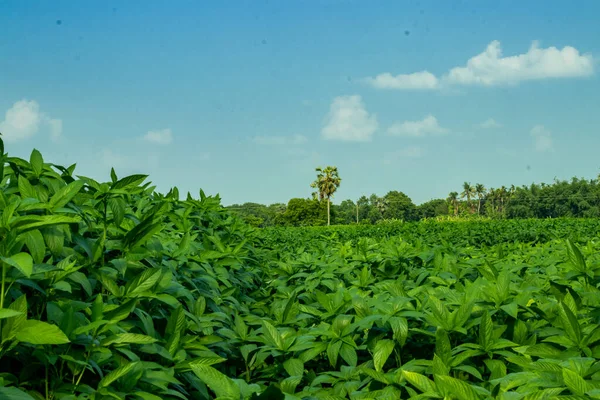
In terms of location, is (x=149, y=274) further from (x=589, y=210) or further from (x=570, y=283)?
(x=589, y=210)

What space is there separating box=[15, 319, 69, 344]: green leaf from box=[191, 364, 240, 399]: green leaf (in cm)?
34

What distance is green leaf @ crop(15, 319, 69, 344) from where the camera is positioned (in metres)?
1.25

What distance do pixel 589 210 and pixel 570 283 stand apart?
108 m

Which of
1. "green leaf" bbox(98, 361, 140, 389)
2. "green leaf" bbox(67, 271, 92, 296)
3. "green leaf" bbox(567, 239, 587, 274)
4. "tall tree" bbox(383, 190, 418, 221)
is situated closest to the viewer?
"green leaf" bbox(98, 361, 140, 389)

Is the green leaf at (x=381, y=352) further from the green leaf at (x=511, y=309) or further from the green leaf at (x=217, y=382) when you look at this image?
the green leaf at (x=217, y=382)

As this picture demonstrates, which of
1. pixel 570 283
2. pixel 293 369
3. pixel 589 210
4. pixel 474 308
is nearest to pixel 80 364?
pixel 293 369

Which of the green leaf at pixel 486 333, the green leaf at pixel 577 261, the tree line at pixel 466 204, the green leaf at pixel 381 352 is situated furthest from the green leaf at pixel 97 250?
the tree line at pixel 466 204

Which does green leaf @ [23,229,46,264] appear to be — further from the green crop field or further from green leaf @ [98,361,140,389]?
green leaf @ [98,361,140,389]

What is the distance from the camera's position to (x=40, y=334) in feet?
4.14

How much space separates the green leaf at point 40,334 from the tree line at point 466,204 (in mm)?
75982

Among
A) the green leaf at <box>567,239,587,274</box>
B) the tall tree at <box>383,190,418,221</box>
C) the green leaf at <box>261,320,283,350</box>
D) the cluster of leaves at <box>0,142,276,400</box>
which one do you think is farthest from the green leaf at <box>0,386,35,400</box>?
the tall tree at <box>383,190,418,221</box>

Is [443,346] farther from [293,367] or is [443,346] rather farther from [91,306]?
[91,306]

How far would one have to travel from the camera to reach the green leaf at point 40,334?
4.10ft

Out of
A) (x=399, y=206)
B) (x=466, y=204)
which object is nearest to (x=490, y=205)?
(x=466, y=204)
